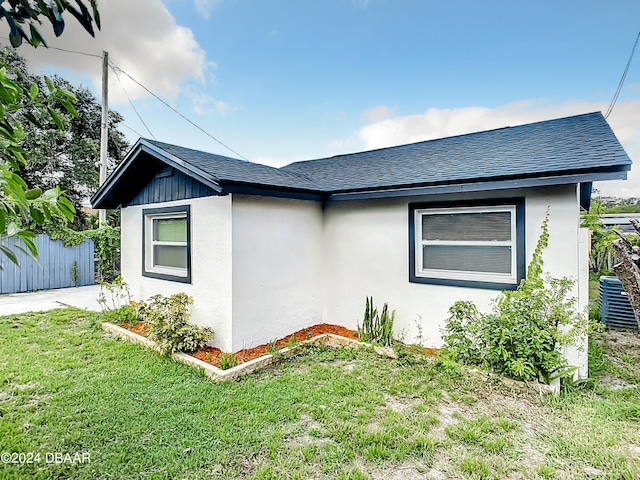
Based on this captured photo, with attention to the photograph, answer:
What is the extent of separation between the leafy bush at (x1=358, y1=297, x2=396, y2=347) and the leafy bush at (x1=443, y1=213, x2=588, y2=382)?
117 centimetres

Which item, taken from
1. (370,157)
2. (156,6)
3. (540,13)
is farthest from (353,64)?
(156,6)

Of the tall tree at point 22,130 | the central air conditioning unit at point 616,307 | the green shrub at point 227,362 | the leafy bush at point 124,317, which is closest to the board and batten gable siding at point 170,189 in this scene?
the leafy bush at point 124,317

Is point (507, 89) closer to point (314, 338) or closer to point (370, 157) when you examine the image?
point (370, 157)

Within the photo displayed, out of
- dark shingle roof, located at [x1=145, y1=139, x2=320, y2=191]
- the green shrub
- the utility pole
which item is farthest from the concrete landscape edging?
the utility pole

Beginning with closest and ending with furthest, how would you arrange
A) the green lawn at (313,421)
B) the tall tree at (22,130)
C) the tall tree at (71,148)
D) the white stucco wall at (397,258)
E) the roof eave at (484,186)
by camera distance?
the tall tree at (22,130) → the green lawn at (313,421) → the roof eave at (484,186) → the white stucco wall at (397,258) → the tall tree at (71,148)

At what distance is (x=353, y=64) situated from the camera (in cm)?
1212

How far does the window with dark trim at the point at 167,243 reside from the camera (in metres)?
6.73

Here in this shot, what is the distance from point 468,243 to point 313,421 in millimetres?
3947

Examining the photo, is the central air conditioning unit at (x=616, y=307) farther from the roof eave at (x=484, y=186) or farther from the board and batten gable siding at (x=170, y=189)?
the board and batten gable siding at (x=170, y=189)

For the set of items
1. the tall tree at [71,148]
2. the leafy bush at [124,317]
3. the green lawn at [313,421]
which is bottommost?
the green lawn at [313,421]

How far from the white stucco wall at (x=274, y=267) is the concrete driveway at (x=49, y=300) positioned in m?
→ 5.83

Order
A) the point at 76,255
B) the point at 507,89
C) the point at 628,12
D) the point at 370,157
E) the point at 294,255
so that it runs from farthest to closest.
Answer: the point at 76,255
the point at 507,89
the point at 370,157
the point at 628,12
the point at 294,255

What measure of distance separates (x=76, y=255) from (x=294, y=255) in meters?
11.2

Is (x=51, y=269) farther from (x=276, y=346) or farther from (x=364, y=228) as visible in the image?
(x=364, y=228)
